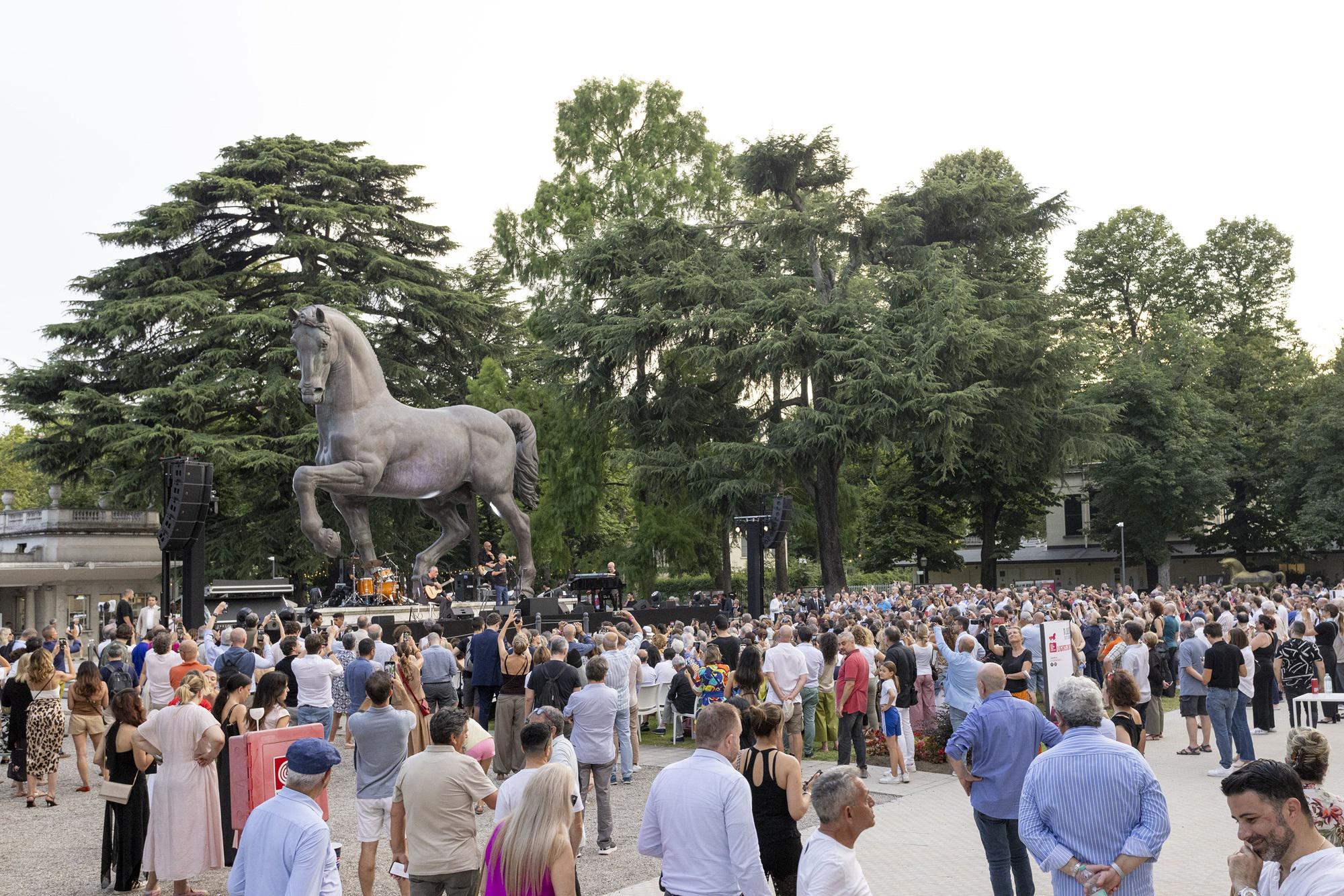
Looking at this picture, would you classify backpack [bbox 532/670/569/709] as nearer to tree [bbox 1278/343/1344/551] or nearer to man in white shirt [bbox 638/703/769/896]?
man in white shirt [bbox 638/703/769/896]

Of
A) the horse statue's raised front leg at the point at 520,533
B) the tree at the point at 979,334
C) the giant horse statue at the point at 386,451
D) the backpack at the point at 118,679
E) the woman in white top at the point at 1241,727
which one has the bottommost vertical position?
the woman in white top at the point at 1241,727

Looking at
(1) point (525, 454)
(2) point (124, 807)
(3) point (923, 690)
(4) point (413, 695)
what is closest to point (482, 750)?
(2) point (124, 807)

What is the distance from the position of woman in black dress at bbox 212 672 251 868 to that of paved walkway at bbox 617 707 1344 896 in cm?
265

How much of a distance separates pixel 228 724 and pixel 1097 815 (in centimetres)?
558

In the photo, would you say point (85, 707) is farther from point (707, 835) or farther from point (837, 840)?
point (837, 840)

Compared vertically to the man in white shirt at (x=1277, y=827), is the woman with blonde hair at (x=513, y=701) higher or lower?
lower

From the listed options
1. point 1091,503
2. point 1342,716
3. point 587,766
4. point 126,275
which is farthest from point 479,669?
point 1091,503

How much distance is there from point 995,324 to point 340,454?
817 inches

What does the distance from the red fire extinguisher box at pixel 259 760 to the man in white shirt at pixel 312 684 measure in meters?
4.40

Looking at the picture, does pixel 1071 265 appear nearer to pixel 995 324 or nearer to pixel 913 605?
pixel 995 324

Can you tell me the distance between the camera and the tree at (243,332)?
33.1 m

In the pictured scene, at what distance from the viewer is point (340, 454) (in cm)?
1734

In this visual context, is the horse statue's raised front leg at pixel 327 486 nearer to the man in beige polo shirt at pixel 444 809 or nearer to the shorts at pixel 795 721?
the shorts at pixel 795 721

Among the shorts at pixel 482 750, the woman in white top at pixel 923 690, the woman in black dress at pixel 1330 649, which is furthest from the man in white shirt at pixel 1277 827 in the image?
the woman in black dress at pixel 1330 649
